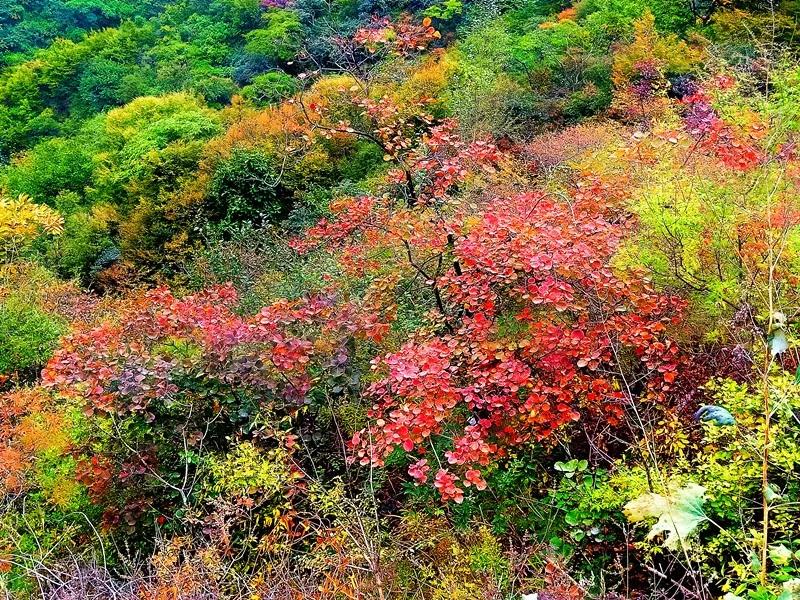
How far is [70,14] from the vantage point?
74.8 ft

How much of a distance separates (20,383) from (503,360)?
7.53 metres

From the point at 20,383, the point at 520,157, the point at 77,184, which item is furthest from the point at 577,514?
the point at 77,184

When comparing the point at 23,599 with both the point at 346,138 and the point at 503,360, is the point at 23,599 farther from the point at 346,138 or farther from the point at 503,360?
the point at 346,138

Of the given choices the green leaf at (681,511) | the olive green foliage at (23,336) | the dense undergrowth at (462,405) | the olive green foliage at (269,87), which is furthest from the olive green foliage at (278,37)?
the green leaf at (681,511)

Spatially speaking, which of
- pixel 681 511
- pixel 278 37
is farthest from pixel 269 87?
pixel 681 511

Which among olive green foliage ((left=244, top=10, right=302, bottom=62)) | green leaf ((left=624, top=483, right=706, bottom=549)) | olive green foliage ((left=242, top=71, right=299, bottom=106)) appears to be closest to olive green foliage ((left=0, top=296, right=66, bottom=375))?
green leaf ((left=624, top=483, right=706, bottom=549))

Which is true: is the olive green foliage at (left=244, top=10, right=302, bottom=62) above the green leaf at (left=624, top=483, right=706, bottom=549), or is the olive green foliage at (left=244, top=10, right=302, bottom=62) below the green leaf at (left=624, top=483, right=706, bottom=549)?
below

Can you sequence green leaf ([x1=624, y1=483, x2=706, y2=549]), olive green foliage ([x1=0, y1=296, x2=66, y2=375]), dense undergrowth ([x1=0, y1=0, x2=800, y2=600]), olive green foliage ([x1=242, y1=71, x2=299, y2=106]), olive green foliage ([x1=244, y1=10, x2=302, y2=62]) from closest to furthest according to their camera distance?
green leaf ([x1=624, y1=483, x2=706, y2=549])
dense undergrowth ([x1=0, y1=0, x2=800, y2=600])
olive green foliage ([x1=0, y1=296, x2=66, y2=375])
olive green foliage ([x1=242, y1=71, x2=299, y2=106])
olive green foliage ([x1=244, y1=10, x2=302, y2=62])

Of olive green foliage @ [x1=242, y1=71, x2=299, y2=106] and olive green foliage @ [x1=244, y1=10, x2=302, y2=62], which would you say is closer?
olive green foliage @ [x1=242, y1=71, x2=299, y2=106]

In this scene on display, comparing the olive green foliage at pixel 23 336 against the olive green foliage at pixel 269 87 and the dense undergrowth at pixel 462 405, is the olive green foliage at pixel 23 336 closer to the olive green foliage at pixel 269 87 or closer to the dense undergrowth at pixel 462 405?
the dense undergrowth at pixel 462 405

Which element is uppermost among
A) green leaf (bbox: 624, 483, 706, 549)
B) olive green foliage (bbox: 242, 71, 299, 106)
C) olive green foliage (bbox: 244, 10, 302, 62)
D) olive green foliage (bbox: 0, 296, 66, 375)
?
green leaf (bbox: 624, 483, 706, 549)

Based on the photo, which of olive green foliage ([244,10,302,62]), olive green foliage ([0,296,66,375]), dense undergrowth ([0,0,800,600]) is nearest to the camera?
dense undergrowth ([0,0,800,600])

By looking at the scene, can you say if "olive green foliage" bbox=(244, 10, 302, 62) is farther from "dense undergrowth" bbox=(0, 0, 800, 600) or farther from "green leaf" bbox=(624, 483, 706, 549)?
"green leaf" bbox=(624, 483, 706, 549)

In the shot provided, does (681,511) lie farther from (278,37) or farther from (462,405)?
(278,37)
